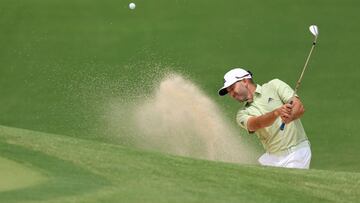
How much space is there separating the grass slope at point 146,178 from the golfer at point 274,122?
1034 mm

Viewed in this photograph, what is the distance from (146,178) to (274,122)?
1.65 m

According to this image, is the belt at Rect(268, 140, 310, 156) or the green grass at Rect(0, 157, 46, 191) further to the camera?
the belt at Rect(268, 140, 310, 156)

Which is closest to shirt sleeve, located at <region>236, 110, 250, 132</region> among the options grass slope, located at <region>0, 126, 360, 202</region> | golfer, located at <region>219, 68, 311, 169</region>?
golfer, located at <region>219, 68, 311, 169</region>

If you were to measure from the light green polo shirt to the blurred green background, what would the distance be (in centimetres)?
209

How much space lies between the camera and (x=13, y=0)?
9297 millimetres

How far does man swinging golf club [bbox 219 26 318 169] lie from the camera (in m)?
5.97

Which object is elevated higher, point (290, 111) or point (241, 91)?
point (241, 91)

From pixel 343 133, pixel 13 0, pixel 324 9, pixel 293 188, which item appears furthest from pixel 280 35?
pixel 293 188

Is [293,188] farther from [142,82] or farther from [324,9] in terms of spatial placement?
[324,9]

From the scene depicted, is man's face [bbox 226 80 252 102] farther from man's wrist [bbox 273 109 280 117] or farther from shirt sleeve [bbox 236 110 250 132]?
man's wrist [bbox 273 109 280 117]

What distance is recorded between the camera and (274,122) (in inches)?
235

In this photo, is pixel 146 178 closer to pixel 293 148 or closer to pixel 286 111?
pixel 286 111

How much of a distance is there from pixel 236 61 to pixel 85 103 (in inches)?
52.0

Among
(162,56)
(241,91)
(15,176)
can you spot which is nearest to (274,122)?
(241,91)
